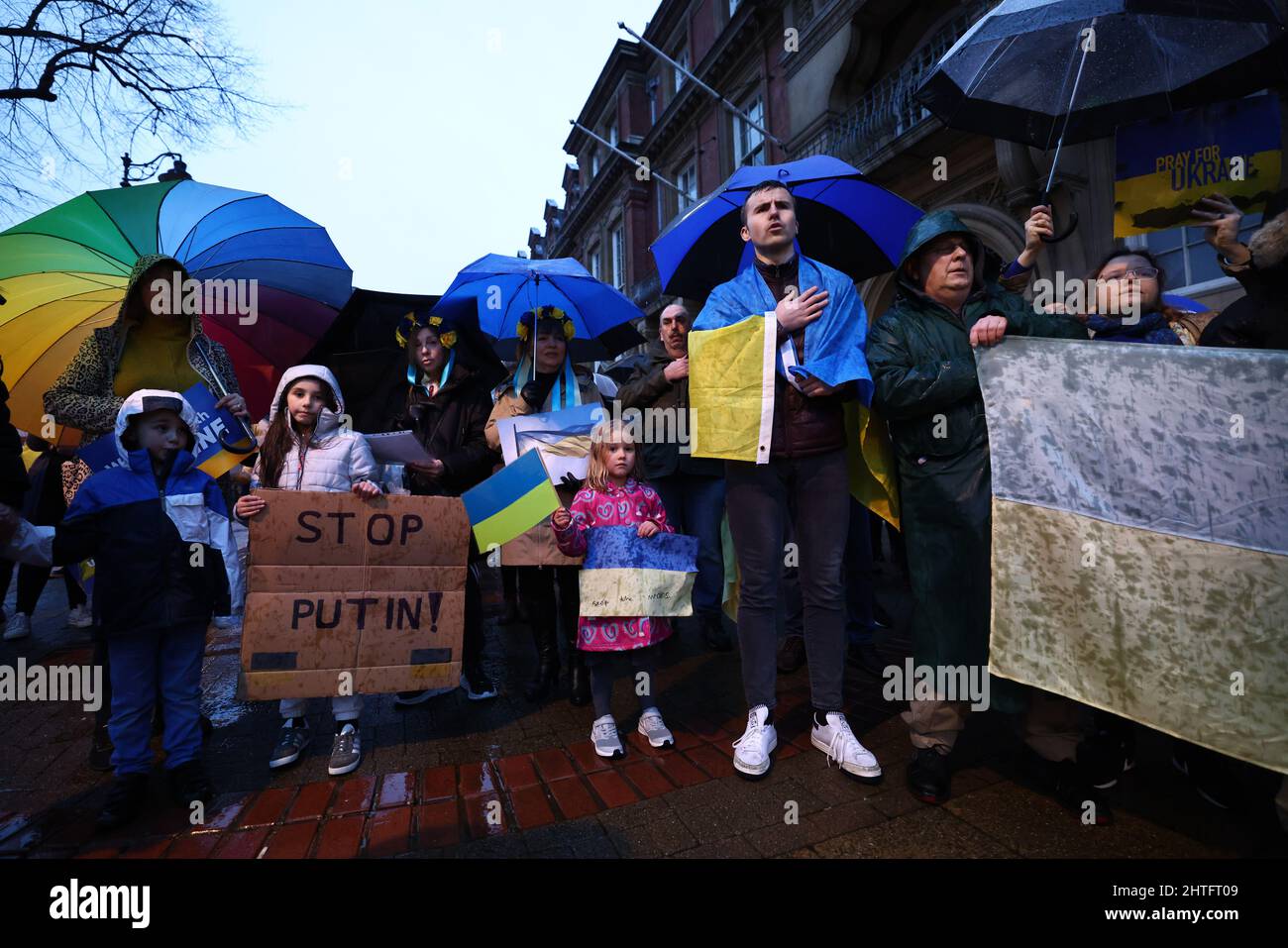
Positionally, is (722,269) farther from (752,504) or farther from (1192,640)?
(1192,640)

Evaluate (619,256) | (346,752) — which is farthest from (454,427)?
(619,256)

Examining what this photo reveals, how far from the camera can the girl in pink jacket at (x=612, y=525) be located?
8.58ft

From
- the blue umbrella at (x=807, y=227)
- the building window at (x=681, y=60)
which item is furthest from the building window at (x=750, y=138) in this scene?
the blue umbrella at (x=807, y=227)

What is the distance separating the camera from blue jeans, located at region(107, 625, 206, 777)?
229 cm

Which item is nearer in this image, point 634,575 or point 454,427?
point 634,575

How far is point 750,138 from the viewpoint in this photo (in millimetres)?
16094

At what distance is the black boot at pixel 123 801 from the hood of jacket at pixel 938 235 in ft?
11.2

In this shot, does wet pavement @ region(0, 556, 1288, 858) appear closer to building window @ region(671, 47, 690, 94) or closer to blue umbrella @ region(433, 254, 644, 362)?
blue umbrella @ region(433, 254, 644, 362)

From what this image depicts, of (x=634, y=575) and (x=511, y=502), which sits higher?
(x=511, y=502)

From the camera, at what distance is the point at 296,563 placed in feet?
8.25

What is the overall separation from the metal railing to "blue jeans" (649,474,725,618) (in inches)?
301

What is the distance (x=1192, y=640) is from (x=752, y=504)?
135 centimetres

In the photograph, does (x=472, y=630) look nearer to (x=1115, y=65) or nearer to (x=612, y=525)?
(x=612, y=525)

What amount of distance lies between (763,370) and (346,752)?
7.55ft
